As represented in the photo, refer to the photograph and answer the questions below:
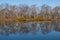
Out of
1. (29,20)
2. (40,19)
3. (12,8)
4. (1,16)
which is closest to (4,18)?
(1,16)

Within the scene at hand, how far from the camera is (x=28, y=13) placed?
38.9 ft

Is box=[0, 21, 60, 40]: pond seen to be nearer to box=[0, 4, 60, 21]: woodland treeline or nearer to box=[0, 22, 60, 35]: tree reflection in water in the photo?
box=[0, 22, 60, 35]: tree reflection in water

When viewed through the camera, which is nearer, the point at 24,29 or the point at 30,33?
the point at 30,33

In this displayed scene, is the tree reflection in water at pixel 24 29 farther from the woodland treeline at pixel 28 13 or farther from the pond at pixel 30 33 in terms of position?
the woodland treeline at pixel 28 13

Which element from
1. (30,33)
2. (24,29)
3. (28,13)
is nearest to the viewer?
(30,33)

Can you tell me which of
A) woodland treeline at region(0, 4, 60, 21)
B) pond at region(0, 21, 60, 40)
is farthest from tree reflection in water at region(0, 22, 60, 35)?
woodland treeline at region(0, 4, 60, 21)

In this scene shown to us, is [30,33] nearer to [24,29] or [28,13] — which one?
[24,29]

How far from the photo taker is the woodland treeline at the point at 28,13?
37.7ft

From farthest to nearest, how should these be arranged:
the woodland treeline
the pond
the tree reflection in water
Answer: the woodland treeline, the tree reflection in water, the pond

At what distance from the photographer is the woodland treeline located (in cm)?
1149

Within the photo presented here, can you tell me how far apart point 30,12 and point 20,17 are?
100 centimetres

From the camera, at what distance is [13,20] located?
10969mm

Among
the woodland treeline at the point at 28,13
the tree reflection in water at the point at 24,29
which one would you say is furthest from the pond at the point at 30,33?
the woodland treeline at the point at 28,13

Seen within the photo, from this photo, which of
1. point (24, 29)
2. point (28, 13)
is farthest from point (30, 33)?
point (28, 13)
